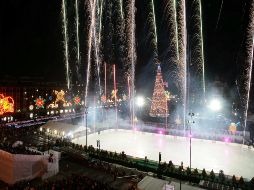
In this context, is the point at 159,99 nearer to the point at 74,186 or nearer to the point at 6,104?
the point at 74,186

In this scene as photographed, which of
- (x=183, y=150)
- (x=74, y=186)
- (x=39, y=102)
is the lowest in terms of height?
(x=183, y=150)

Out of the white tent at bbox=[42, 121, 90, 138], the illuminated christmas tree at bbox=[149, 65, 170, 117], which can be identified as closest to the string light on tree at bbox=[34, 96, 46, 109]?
the white tent at bbox=[42, 121, 90, 138]

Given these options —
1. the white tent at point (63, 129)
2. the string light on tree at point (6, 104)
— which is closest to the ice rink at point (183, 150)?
the white tent at point (63, 129)

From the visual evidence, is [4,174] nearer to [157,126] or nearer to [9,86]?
[157,126]

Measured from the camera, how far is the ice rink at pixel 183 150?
76.1 ft

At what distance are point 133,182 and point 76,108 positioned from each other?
160 ft

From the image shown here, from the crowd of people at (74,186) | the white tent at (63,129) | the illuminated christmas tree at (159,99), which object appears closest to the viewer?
the crowd of people at (74,186)

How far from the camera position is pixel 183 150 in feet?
92.8

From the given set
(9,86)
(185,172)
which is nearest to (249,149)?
A: (185,172)

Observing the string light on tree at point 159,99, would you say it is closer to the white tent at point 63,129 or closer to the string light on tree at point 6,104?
the white tent at point 63,129

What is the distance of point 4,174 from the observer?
796 inches

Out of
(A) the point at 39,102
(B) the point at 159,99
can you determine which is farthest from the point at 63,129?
(A) the point at 39,102

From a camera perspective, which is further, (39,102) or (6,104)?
(39,102)

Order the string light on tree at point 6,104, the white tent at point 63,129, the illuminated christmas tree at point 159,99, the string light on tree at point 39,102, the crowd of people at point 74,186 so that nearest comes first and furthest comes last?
the crowd of people at point 74,186 → the white tent at point 63,129 → the illuminated christmas tree at point 159,99 → the string light on tree at point 6,104 → the string light on tree at point 39,102
